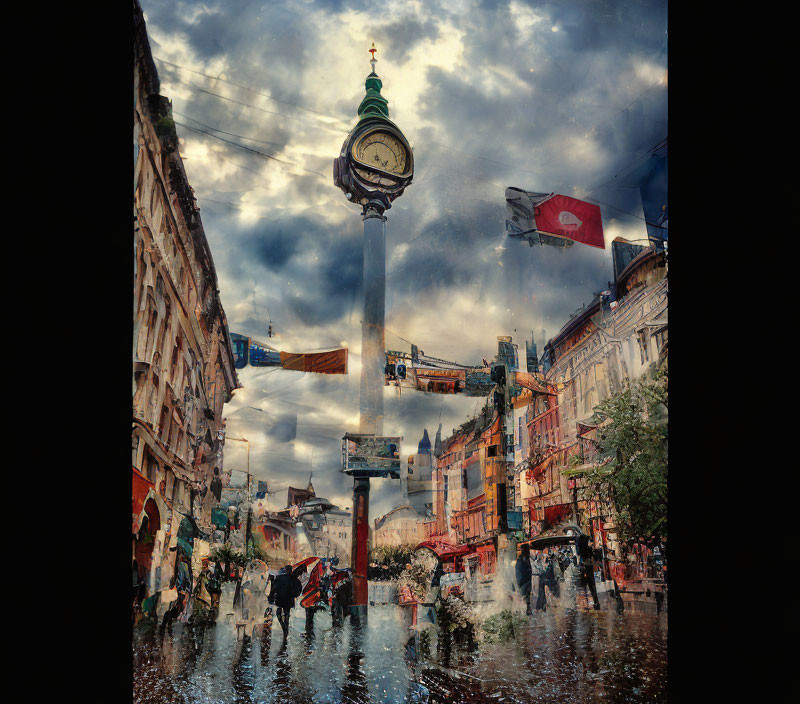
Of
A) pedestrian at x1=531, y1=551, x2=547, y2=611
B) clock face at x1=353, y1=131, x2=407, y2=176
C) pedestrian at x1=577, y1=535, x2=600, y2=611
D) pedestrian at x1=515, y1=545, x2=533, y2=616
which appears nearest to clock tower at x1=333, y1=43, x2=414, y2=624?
clock face at x1=353, y1=131, x2=407, y2=176

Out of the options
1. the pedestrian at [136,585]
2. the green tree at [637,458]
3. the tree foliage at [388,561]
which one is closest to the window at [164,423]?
the pedestrian at [136,585]

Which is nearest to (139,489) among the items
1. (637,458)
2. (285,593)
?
(285,593)

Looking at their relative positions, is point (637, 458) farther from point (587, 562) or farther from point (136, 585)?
point (136, 585)

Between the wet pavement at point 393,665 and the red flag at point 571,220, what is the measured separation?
18.9 feet

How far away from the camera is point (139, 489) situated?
7117 mm

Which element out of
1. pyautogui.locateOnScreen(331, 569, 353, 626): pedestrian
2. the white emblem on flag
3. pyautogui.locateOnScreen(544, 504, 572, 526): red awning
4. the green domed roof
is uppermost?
the green domed roof

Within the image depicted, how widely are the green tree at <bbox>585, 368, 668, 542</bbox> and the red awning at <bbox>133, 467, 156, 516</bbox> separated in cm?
681

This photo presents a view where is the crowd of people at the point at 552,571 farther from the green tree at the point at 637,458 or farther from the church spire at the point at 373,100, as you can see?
the church spire at the point at 373,100

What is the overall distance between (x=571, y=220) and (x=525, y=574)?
18.3 feet

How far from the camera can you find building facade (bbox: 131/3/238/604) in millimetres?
7070

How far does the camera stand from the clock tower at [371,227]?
33.1 feet

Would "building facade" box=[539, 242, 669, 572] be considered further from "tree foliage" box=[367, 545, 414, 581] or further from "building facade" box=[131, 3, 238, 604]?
"building facade" box=[131, 3, 238, 604]

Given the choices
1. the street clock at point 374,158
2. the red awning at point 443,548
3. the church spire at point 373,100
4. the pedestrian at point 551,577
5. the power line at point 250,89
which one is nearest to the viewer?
the power line at point 250,89

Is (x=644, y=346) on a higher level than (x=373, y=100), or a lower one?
lower
